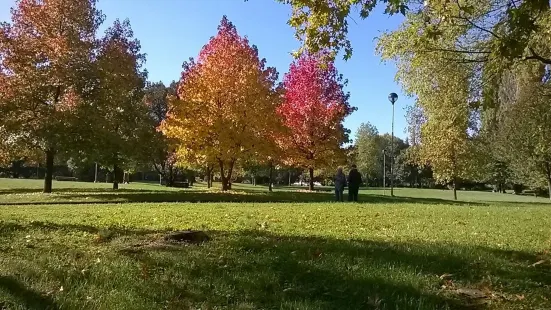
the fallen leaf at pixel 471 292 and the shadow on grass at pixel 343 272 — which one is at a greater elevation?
the shadow on grass at pixel 343 272

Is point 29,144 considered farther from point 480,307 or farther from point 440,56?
point 480,307

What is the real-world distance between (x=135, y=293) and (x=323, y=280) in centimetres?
208

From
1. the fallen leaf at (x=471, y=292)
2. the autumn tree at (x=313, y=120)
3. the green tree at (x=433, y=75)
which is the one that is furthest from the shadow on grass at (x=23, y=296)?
the autumn tree at (x=313, y=120)

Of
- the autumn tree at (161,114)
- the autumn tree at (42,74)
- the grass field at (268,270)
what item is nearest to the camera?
the grass field at (268,270)

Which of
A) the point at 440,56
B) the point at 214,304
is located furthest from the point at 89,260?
the point at 440,56

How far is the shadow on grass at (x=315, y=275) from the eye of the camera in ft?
16.3

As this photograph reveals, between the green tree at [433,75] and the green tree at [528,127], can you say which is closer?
the green tree at [433,75]

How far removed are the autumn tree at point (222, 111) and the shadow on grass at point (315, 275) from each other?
17.7 metres

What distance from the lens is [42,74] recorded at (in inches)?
885

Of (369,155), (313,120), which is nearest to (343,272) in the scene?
(313,120)

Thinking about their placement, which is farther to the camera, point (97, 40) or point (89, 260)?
point (97, 40)

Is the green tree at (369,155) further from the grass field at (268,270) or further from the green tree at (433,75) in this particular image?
the grass field at (268,270)

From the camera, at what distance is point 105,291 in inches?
195

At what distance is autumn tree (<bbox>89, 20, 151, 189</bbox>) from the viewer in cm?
2394
